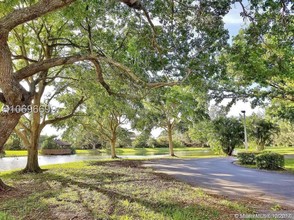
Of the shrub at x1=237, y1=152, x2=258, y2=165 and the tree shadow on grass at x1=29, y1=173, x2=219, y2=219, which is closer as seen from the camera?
the tree shadow on grass at x1=29, y1=173, x2=219, y2=219

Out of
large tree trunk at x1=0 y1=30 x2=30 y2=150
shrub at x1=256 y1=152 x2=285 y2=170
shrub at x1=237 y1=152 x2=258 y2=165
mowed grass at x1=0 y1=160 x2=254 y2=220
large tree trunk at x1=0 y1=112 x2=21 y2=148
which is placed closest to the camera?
mowed grass at x1=0 y1=160 x2=254 y2=220

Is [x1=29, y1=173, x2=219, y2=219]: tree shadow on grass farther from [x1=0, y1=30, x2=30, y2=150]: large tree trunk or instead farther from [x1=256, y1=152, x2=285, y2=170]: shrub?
→ [x1=256, y1=152, x2=285, y2=170]: shrub

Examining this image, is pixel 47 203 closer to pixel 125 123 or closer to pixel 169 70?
pixel 169 70

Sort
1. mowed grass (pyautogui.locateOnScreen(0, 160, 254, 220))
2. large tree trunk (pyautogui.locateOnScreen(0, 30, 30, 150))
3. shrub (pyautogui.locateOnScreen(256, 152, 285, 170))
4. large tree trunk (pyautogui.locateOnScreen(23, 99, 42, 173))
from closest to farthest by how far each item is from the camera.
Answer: mowed grass (pyautogui.locateOnScreen(0, 160, 254, 220)) < large tree trunk (pyautogui.locateOnScreen(0, 30, 30, 150)) < shrub (pyautogui.locateOnScreen(256, 152, 285, 170)) < large tree trunk (pyautogui.locateOnScreen(23, 99, 42, 173))

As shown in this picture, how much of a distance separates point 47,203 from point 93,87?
25.7 feet

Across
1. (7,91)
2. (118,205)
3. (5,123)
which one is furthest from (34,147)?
(118,205)

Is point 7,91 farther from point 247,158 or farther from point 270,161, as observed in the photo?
point 247,158

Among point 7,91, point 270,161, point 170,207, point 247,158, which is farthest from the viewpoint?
point 247,158

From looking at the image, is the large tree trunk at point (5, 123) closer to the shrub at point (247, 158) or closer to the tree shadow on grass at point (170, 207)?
the tree shadow on grass at point (170, 207)

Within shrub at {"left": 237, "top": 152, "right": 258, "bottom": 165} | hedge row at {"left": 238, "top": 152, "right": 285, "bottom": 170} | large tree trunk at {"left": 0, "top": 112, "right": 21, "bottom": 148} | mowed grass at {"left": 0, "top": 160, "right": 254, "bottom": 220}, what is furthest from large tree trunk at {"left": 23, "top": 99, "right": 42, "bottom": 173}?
shrub at {"left": 237, "top": 152, "right": 258, "bottom": 165}

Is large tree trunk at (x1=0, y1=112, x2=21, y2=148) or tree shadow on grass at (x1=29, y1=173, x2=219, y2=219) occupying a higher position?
large tree trunk at (x1=0, y1=112, x2=21, y2=148)

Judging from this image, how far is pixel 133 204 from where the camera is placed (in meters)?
6.17

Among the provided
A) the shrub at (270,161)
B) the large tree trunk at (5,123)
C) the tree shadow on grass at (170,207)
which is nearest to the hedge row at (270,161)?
the shrub at (270,161)

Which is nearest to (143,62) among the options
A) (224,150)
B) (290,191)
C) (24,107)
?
(24,107)
